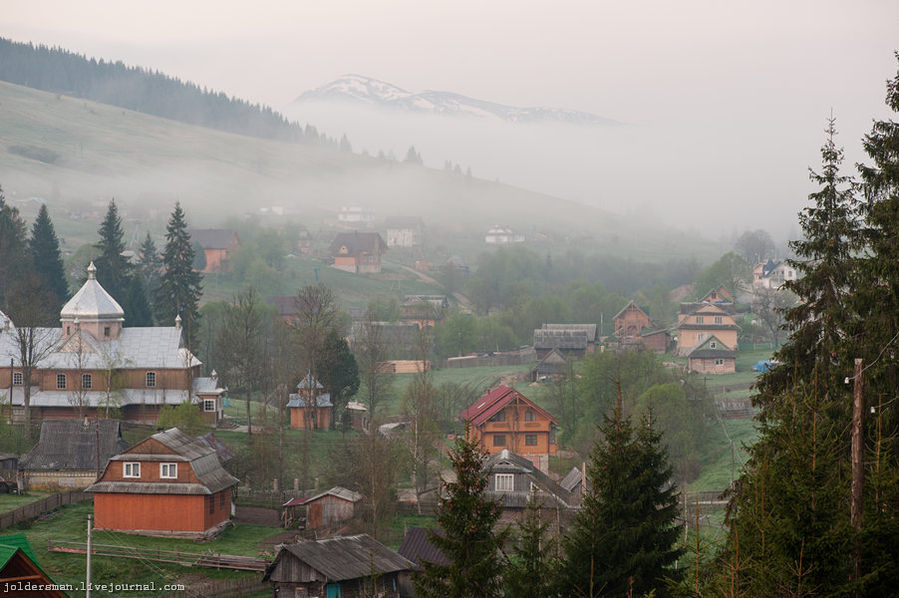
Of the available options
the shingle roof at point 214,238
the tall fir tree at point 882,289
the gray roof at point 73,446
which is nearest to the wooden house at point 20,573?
the tall fir tree at point 882,289

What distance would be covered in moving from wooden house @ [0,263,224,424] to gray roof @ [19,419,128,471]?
34.4 ft

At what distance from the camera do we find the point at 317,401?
2982 inches

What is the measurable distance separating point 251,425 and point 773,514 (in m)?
59.7

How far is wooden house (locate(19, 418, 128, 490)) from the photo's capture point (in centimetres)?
5744

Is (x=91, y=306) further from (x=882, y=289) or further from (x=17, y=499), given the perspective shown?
(x=882, y=289)

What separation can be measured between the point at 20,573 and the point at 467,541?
16.5 metres

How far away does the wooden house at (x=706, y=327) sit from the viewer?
351 feet

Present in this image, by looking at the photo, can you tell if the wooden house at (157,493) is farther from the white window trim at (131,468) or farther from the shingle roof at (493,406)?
the shingle roof at (493,406)

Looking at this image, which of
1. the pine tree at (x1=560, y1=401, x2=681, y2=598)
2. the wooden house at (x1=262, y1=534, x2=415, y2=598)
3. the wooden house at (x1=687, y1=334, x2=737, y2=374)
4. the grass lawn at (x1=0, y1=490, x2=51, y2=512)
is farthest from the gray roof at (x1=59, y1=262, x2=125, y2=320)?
the pine tree at (x1=560, y1=401, x2=681, y2=598)

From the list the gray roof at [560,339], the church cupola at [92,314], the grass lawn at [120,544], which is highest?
the church cupola at [92,314]

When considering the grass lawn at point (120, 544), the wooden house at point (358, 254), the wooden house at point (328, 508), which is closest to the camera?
the grass lawn at point (120, 544)

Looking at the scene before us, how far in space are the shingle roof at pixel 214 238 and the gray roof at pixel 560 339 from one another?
64.3m

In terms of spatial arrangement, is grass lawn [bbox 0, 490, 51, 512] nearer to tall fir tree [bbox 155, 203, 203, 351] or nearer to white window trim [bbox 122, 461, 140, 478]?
white window trim [bbox 122, 461, 140, 478]

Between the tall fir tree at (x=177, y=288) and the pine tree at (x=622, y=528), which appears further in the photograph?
the tall fir tree at (x=177, y=288)
